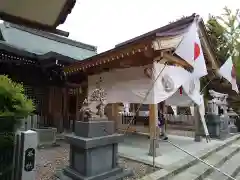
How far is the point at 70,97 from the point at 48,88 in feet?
5.90

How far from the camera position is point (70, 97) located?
12.4 m

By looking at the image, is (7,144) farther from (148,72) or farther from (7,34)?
(7,34)

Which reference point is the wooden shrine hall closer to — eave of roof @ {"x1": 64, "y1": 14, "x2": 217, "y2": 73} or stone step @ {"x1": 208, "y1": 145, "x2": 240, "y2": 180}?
eave of roof @ {"x1": 64, "y1": 14, "x2": 217, "y2": 73}

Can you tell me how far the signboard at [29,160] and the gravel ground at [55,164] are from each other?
6.09 feet

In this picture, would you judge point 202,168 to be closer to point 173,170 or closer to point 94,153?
point 173,170

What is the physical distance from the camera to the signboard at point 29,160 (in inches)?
112

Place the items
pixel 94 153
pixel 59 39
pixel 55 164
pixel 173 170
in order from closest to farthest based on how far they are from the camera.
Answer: pixel 94 153 < pixel 173 170 < pixel 55 164 < pixel 59 39

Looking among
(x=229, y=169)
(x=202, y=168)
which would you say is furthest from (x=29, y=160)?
(x=229, y=169)

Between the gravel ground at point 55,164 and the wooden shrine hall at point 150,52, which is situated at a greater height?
the wooden shrine hall at point 150,52

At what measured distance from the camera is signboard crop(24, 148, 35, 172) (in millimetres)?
2854

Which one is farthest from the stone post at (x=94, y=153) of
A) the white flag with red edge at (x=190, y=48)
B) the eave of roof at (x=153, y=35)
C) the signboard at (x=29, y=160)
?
the white flag with red edge at (x=190, y=48)

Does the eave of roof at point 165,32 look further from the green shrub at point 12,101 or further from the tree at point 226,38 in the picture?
the tree at point 226,38

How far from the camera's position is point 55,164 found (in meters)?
5.55

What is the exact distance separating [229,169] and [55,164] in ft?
16.5
